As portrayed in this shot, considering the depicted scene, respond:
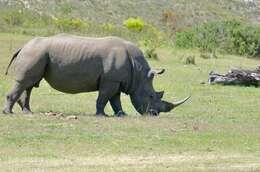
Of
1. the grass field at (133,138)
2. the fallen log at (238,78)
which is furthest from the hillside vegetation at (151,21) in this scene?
the grass field at (133,138)

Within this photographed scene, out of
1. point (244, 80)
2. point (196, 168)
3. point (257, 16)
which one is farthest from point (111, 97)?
point (257, 16)

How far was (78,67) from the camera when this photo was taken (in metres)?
20.6

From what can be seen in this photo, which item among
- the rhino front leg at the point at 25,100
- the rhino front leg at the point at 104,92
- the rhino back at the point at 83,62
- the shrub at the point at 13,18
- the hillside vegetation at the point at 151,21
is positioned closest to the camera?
the rhino back at the point at 83,62

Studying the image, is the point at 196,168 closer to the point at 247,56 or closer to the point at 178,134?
the point at 178,134

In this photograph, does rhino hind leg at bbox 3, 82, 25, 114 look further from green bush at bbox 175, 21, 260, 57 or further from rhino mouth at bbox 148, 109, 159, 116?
green bush at bbox 175, 21, 260, 57

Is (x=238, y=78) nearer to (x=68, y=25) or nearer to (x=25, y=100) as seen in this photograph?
(x=25, y=100)

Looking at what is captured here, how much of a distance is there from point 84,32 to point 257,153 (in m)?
32.3

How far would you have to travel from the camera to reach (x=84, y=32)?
48.0m

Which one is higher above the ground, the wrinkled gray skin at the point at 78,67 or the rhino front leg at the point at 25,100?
the wrinkled gray skin at the point at 78,67

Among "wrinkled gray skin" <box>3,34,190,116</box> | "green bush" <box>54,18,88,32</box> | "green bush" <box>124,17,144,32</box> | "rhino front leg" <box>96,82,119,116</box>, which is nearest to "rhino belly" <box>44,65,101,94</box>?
"wrinkled gray skin" <box>3,34,190,116</box>

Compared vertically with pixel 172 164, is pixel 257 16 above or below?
below

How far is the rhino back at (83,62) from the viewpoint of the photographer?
20.6 meters

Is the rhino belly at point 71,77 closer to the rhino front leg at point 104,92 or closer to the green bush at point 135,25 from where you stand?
the rhino front leg at point 104,92

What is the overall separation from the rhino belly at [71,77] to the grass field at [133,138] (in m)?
1.09
